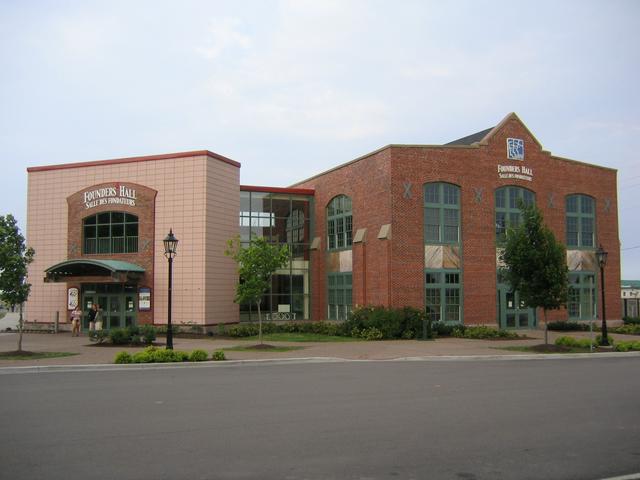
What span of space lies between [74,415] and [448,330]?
A: 22.0 meters

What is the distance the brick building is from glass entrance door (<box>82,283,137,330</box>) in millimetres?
74

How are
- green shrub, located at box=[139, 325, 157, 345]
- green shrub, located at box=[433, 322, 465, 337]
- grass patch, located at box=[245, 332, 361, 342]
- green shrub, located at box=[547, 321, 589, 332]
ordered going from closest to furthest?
green shrub, located at box=[139, 325, 157, 345] → grass patch, located at box=[245, 332, 361, 342] → green shrub, located at box=[433, 322, 465, 337] → green shrub, located at box=[547, 321, 589, 332]

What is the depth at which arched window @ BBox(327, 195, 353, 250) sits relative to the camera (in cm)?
3469

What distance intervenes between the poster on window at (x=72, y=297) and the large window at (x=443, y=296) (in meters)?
18.3

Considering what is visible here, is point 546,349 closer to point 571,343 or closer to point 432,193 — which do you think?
point 571,343

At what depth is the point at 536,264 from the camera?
2405 cm

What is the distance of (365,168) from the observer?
3278cm

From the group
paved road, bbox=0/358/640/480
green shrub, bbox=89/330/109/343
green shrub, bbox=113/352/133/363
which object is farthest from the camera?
green shrub, bbox=89/330/109/343

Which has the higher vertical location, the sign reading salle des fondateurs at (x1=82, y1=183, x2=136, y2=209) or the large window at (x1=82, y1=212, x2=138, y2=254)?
the sign reading salle des fondateurs at (x1=82, y1=183, x2=136, y2=209)

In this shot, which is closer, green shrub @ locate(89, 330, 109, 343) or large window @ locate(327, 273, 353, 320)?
green shrub @ locate(89, 330, 109, 343)

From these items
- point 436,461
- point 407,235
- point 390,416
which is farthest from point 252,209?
point 436,461

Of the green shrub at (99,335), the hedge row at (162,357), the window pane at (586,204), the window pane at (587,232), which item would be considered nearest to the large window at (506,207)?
the window pane at (586,204)

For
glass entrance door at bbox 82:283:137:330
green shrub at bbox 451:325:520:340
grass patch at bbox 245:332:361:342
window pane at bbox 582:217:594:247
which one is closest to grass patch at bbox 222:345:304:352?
grass patch at bbox 245:332:361:342

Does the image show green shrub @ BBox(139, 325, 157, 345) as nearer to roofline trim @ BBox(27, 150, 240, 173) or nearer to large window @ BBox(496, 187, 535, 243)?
roofline trim @ BBox(27, 150, 240, 173)
